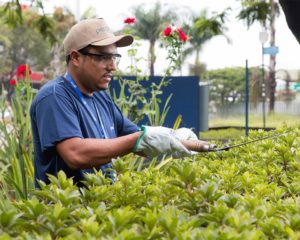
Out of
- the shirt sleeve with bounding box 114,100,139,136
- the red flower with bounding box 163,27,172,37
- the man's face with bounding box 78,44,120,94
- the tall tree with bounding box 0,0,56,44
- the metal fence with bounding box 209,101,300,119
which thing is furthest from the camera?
the metal fence with bounding box 209,101,300,119

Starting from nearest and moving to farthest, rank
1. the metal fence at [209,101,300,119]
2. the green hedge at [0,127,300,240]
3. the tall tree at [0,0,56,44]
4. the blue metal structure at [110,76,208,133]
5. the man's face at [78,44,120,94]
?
the green hedge at [0,127,300,240]
the man's face at [78,44,120,94]
the tall tree at [0,0,56,44]
the blue metal structure at [110,76,208,133]
the metal fence at [209,101,300,119]

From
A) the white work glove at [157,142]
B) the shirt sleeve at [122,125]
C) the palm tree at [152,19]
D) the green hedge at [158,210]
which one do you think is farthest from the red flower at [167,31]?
the palm tree at [152,19]

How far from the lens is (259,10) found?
1722 cm

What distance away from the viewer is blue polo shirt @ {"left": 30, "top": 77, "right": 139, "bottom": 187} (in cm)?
304

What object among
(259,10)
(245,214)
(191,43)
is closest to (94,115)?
(245,214)

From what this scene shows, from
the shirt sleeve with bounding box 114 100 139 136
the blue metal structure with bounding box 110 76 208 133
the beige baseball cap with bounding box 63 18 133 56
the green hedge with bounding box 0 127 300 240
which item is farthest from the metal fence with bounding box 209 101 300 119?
the green hedge with bounding box 0 127 300 240

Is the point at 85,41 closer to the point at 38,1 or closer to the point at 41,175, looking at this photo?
the point at 41,175

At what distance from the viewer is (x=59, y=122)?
9.92 ft

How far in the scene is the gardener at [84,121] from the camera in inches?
117

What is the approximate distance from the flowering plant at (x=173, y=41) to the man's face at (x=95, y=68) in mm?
4805

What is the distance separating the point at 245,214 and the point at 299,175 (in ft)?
3.63

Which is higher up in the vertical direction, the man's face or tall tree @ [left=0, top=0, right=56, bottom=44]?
tall tree @ [left=0, top=0, right=56, bottom=44]

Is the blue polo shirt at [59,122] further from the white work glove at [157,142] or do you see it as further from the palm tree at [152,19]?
the palm tree at [152,19]

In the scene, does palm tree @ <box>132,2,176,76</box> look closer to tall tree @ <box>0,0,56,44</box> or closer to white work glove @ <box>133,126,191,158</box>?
tall tree @ <box>0,0,56,44</box>
